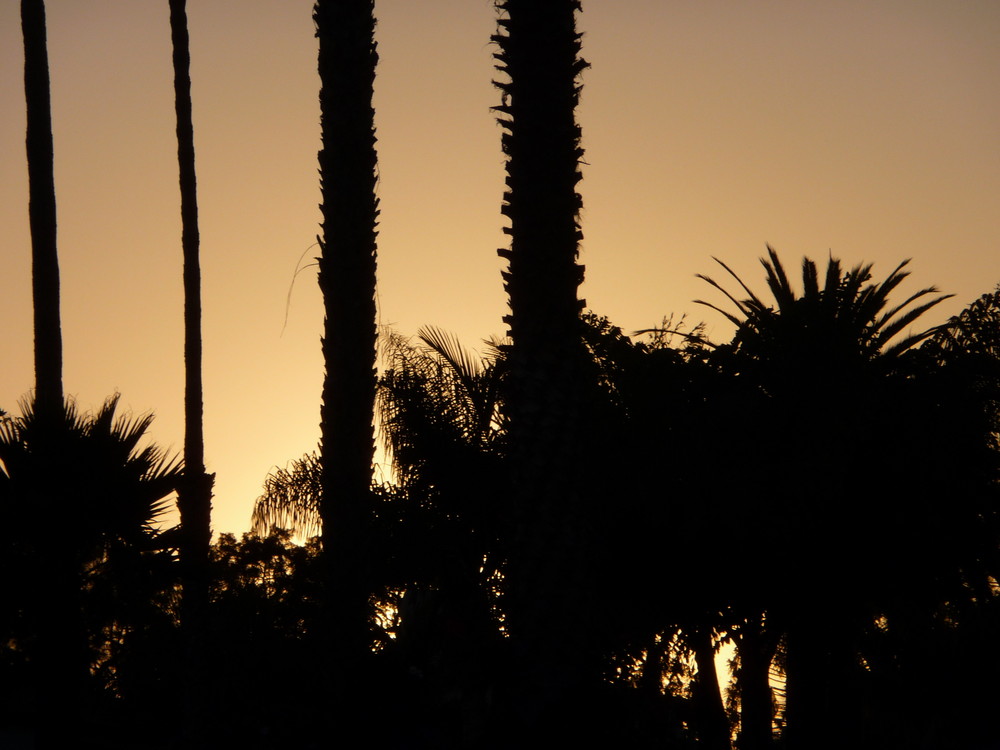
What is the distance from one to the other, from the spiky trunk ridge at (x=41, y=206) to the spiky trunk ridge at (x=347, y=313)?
6.51 metres

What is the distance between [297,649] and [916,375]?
14092 millimetres

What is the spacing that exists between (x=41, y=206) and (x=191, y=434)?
162 inches

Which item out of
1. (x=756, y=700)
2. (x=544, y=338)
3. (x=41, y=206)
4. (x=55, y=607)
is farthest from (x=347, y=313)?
(x=756, y=700)

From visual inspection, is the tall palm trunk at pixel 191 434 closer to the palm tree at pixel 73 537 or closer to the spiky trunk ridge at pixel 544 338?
the palm tree at pixel 73 537

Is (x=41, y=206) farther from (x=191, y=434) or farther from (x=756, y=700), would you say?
(x=756, y=700)

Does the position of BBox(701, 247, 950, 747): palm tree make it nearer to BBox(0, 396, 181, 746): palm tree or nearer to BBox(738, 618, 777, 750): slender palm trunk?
BBox(738, 618, 777, 750): slender palm trunk

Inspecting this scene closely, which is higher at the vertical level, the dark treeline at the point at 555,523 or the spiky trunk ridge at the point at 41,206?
the spiky trunk ridge at the point at 41,206

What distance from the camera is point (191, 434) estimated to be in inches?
658

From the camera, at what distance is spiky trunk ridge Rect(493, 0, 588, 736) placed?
328 inches

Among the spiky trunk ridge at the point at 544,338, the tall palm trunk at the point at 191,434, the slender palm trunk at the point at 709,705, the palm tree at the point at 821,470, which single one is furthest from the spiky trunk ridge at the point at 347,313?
the slender palm trunk at the point at 709,705

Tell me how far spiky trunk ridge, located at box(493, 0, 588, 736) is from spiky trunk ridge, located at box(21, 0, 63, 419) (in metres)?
9.24

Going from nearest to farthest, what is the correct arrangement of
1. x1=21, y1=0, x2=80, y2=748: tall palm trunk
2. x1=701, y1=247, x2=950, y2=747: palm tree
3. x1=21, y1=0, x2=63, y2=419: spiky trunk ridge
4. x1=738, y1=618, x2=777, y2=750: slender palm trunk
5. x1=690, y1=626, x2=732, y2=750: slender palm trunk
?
x1=21, y1=0, x2=80, y2=748: tall palm trunk → x1=701, y1=247, x2=950, y2=747: palm tree → x1=21, y1=0, x2=63, y2=419: spiky trunk ridge → x1=738, y1=618, x2=777, y2=750: slender palm trunk → x1=690, y1=626, x2=732, y2=750: slender palm trunk

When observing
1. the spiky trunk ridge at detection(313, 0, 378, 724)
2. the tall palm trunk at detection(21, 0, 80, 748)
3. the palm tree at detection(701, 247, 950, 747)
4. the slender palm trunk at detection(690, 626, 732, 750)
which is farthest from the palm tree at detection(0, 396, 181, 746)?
the slender palm trunk at detection(690, 626, 732, 750)

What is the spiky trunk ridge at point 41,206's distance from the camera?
16.0m
